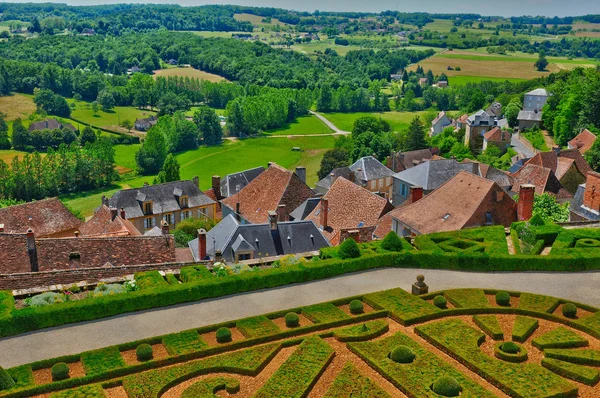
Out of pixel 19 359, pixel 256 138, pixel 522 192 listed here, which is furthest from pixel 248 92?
pixel 19 359

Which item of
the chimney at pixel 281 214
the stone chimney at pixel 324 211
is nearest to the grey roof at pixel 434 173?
the stone chimney at pixel 324 211

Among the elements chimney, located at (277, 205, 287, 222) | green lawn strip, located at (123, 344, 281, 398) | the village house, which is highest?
green lawn strip, located at (123, 344, 281, 398)

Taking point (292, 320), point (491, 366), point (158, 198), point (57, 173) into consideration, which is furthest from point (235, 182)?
point (491, 366)

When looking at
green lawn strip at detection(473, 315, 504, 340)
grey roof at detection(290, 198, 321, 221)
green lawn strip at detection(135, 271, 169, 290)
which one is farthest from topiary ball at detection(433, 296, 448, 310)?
grey roof at detection(290, 198, 321, 221)

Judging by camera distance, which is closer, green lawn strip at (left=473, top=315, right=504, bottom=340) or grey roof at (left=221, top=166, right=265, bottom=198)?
green lawn strip at (left=473, top=315, right=504, bottom=340)

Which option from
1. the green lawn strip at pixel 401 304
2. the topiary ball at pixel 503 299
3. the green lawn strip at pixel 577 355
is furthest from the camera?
the topiary ball at pixel 503 299

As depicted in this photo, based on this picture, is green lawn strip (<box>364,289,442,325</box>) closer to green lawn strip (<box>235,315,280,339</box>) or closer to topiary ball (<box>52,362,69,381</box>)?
green lawn strip (<box>235,315,280,339</box>)

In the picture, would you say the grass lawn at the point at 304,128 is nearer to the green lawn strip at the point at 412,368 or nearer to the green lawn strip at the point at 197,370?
the green lawn strip at the point at 412,368
